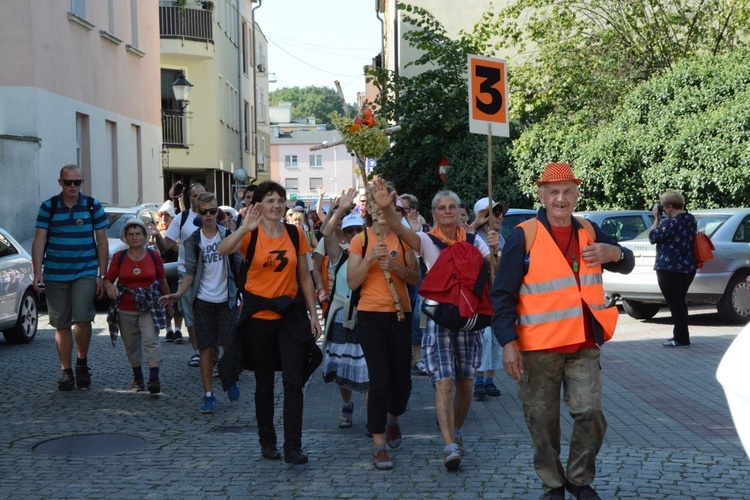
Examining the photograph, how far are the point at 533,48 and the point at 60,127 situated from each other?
62.5 ft

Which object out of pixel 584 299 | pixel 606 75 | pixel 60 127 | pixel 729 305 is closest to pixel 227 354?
pixel 584 299

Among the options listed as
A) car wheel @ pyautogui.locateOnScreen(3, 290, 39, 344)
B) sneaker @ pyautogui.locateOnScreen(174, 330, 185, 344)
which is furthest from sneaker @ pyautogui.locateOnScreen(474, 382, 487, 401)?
car wheel @ pyautogui.locateOnScreen(3, 290, 39, 344)

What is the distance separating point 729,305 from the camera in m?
15.1

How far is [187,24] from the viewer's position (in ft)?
121

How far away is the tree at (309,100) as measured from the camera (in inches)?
5525

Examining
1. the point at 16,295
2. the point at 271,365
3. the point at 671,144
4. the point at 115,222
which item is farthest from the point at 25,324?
the point at 671,144

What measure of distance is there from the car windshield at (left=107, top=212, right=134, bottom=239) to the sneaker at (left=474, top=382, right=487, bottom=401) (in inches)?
396

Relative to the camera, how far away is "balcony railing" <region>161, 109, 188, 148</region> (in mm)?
37625

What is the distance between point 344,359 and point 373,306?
123 centimetres

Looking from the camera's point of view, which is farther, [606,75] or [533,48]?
[533,48]

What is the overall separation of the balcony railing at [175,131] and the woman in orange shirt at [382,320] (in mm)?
31082

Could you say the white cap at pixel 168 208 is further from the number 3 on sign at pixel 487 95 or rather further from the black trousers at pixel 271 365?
the black trousers at pixel 271 365

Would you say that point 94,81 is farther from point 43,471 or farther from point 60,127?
point 43,471

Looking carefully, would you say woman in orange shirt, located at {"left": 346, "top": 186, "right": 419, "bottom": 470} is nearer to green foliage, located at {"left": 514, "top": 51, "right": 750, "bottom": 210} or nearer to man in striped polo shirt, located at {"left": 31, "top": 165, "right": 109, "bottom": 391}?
man in striped polo shirt, located at {"left": 31, "top": 165, "right": 109, "bottom": 391}
